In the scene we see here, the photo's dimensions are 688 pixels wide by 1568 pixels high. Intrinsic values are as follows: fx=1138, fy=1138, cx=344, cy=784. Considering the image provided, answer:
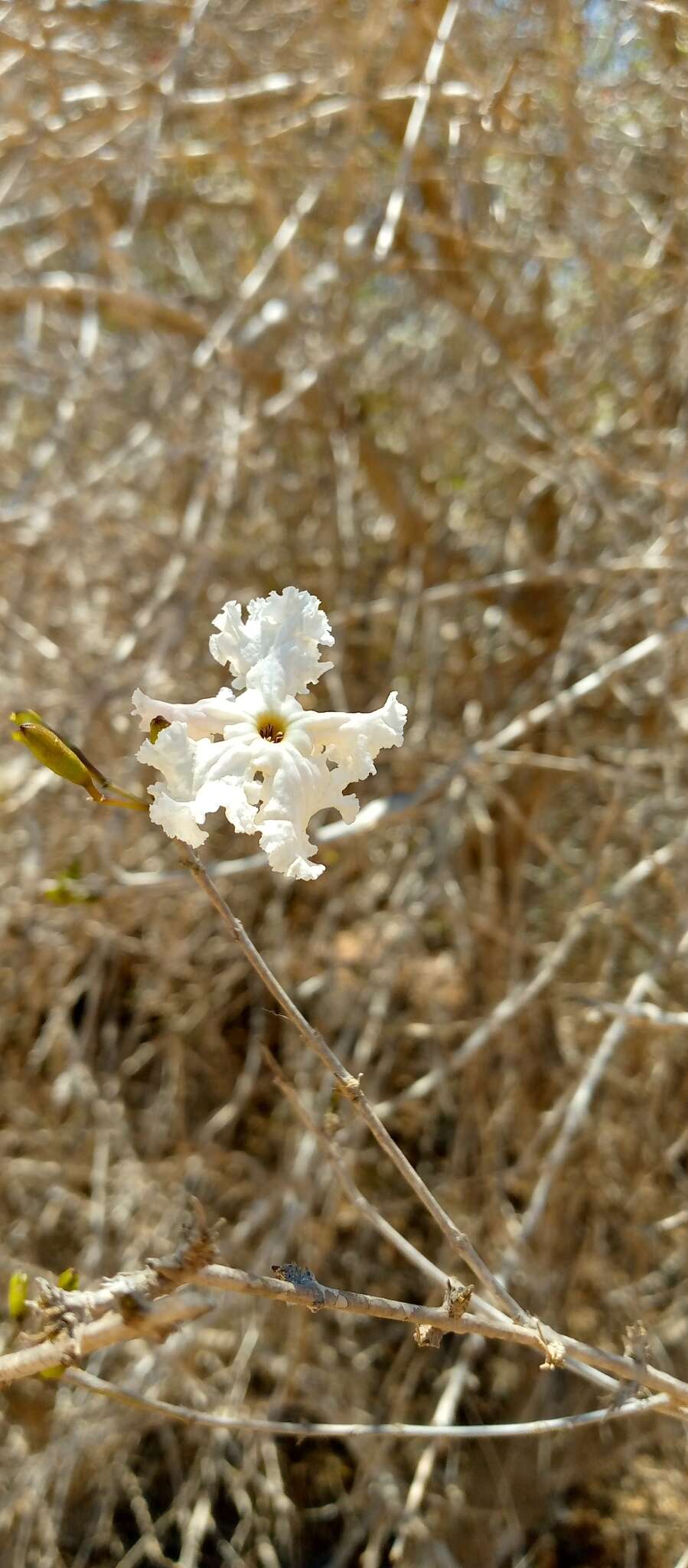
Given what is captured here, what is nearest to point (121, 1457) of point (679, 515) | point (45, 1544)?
point (45, 1544)

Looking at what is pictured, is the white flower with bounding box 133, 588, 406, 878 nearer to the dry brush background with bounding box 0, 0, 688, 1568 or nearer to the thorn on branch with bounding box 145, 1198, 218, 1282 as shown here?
the thorn on branch with bounding box 145, 1198, 218, 1282

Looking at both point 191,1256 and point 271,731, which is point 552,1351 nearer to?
point 191,1256

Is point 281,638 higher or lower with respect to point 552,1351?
higher

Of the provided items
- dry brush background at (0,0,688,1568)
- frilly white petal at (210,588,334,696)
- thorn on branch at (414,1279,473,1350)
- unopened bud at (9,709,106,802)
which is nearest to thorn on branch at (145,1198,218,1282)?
thorn on branch at (414,1279,473,1350)

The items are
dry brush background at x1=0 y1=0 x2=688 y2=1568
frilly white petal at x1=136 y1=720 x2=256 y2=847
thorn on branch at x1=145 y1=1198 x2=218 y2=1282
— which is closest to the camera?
thorn on branch at x1=145 y1=1198 x2=218 y2=1282

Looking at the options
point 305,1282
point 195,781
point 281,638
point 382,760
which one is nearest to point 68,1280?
point 305,1282
